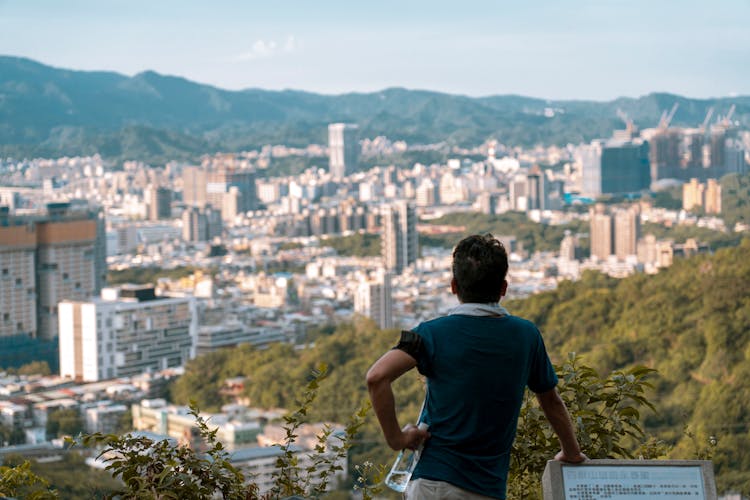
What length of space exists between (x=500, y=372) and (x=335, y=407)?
8702mm

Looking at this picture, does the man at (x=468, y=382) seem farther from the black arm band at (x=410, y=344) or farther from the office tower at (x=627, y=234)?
the office tower at (x=627, y=234)

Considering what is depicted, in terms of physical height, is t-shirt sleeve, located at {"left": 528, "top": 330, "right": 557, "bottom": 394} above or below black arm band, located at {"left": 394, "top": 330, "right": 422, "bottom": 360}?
below

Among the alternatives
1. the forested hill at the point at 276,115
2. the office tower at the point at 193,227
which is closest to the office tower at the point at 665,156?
the forested hill at the point at 276,115

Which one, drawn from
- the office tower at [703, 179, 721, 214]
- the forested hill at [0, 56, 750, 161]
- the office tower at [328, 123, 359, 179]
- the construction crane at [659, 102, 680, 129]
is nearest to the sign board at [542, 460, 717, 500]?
the office tower at [703, 179, 721, 214]

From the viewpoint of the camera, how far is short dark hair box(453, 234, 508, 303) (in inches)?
31.8

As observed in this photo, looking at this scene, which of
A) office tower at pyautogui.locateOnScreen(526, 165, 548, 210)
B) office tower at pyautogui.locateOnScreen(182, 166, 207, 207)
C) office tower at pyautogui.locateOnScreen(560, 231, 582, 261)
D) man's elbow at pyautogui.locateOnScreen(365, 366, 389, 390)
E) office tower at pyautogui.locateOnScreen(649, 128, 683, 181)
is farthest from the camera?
office tower at pyautogui.locateOnScreen(182, 166, 207, 207)

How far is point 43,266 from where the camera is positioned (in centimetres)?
1658

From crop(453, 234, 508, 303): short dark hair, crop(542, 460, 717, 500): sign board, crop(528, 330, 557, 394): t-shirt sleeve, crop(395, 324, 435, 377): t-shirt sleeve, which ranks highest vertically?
crop(453, 234, 508, 303): short dark hair

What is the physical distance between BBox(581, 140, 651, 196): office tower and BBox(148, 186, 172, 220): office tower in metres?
11.0

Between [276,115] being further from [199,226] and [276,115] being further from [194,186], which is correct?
[199,226]

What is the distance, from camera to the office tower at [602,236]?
2230 centimetres

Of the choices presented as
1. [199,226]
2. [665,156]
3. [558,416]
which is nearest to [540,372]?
Answer: [558,416]

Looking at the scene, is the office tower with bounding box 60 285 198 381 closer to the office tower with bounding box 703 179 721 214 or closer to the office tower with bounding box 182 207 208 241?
the office tower with bounding box 703 179 721 214

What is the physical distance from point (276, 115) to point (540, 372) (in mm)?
40845
